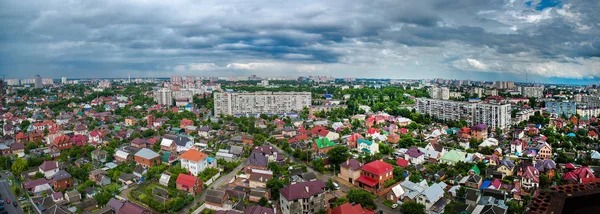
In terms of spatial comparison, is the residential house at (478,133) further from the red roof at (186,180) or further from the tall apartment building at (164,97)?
the tall apartment building at (164,97)

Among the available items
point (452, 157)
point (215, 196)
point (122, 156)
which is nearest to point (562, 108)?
point (452, 157)

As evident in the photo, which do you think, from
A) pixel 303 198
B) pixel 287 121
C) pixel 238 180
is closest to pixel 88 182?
pixel 238 180

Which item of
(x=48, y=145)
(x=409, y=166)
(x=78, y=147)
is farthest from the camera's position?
(x=48, y=145)

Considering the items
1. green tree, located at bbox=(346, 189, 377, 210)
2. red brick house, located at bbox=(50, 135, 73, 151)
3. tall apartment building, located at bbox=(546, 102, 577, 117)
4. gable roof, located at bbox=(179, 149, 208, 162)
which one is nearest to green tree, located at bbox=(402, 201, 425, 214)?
green tree, located at bbox=(346, 189, 377, 210)

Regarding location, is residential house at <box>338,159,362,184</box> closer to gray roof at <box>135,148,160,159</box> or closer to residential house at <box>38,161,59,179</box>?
gray roof at <box>135,148,160,159</box>

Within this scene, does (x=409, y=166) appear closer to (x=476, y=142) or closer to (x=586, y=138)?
(x=476, y=142)

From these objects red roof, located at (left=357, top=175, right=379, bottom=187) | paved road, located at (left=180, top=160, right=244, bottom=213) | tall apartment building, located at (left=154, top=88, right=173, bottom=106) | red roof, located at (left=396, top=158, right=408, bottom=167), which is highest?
tall apartment building, located at (left=154, top=88, right=173, bottom=106)
